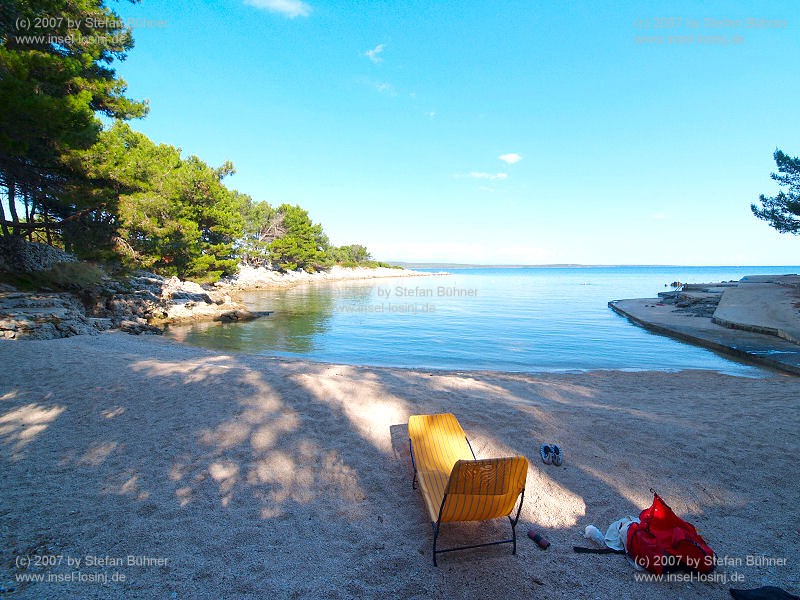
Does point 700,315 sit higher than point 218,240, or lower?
lower

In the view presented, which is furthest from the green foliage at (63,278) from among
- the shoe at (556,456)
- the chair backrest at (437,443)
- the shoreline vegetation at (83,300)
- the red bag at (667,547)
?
the red bag at (667,547)

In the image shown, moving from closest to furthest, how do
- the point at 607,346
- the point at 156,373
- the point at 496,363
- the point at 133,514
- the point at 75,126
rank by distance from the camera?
the point at 133,514 → the point at 156,373 → the point at 75,126 → the point at 496,363 → the point at 607,346

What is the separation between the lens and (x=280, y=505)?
3893mm

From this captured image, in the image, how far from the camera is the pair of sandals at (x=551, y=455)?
4891 millimetres

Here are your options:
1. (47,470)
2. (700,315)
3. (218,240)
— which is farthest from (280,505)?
(218,240)

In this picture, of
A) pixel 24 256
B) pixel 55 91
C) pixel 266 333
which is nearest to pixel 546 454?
pixel 55 91

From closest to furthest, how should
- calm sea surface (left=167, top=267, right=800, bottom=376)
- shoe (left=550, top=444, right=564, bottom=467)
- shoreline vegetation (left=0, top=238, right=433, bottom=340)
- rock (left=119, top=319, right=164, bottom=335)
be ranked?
shoe (left=550, top=444, right=564, bottom=467) → shoreline vegetation (left=0, top=238, right=433, bottom=340) → calm sea surface (left=167, top=267, right=800, bottom=376) → rock (left=119, top=319, right=164, bottom=335)

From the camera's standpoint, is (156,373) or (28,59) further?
(28,59)

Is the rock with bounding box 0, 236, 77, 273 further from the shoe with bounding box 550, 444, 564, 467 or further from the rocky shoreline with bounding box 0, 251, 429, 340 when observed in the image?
the shoe with bounding box 550, 444, 564, 467

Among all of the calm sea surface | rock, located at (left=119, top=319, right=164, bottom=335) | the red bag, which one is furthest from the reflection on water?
the red bag

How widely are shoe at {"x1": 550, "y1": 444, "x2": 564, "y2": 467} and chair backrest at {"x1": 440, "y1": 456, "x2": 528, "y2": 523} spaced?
198 cm

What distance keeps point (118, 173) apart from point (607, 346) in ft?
70.6

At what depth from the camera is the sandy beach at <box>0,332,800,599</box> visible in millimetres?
2994

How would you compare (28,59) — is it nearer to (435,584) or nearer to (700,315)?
(435,584)
